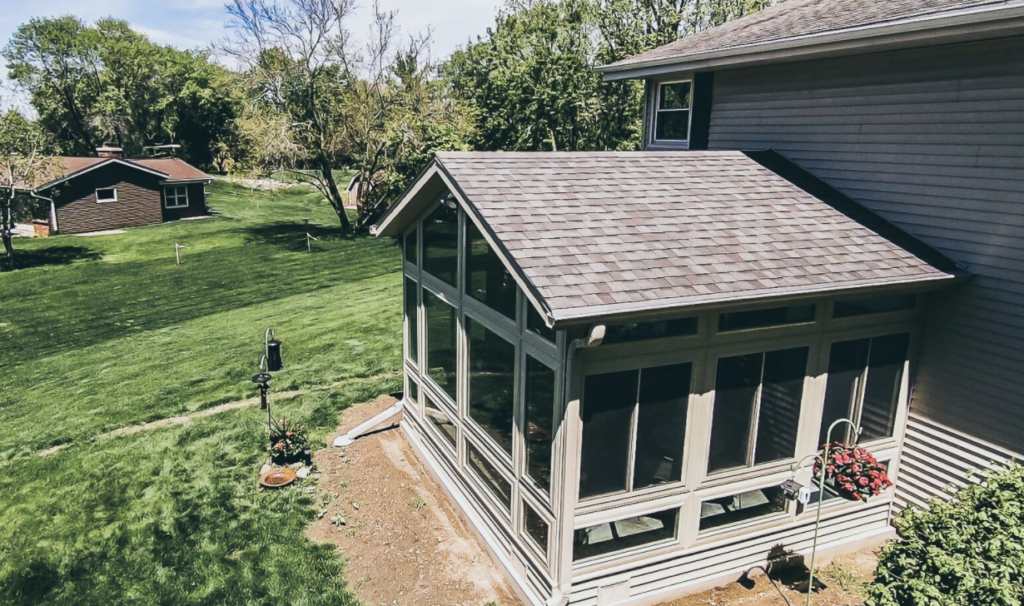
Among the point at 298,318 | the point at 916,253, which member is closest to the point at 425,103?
the point at 298,318

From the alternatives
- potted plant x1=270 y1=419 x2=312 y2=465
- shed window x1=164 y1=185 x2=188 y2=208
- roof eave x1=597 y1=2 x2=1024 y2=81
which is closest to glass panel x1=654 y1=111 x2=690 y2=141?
roof eave x1=597 y1=2 x2=1024 y2=81

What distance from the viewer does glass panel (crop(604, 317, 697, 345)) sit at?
619 centimetres

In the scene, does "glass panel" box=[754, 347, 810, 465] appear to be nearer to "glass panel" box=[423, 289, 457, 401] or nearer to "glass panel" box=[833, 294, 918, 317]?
"glass panel" box=[833, 294, 918, 317]

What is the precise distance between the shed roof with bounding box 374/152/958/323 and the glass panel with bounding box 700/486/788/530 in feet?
7.82

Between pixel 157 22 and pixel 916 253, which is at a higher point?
pixel 157 22

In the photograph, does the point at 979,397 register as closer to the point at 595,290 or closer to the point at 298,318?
the point at 595,290

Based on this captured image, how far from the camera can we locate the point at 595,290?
19.0ft

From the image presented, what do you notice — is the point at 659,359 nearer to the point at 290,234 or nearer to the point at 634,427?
the point at 634,427

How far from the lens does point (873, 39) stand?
7785mm

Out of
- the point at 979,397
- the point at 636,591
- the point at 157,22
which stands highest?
the point at 157,22

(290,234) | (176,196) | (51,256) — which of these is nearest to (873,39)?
(290,234)

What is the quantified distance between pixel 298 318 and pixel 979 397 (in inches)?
600

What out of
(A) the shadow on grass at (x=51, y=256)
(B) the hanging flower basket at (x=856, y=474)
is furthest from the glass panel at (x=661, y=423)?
(A) the shadow on grass at (x=51, y=256)

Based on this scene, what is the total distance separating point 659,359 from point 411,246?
4.98 meters
